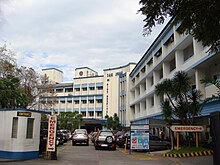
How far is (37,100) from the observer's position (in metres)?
37.5

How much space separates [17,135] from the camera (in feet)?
47.5

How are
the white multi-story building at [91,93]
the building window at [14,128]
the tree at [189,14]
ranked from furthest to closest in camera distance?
the white multi-story building at [91,93] → the building window at [14,128] → the tree at [189,14]

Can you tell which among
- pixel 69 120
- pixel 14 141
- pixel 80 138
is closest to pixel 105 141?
pixel 80 138

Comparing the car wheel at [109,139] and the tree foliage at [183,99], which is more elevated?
the tree foliage at [183,99]

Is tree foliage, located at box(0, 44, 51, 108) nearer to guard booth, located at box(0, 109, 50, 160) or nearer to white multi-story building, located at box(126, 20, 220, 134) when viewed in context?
guard booth, located at box(0, 109, 50, 160)

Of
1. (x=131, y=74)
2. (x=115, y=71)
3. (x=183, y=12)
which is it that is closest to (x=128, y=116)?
(x=131, y=74)

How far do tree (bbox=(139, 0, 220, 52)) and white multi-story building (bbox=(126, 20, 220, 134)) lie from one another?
1.86m

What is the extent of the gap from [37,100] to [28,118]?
76.0 ft

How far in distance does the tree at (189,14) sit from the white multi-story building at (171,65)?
1.86 meters

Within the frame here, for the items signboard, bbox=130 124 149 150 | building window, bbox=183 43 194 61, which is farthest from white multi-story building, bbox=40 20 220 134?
signboard, bbox=130 124 149 150

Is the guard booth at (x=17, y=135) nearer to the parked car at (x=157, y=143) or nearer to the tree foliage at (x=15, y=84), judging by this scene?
the tree foliage at (x=15, y=84)

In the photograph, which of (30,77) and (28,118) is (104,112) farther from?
(28,118)

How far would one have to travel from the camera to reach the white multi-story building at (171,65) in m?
22.5

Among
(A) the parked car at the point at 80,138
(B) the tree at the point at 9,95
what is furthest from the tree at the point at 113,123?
(B) the tree at the point at 9,95
